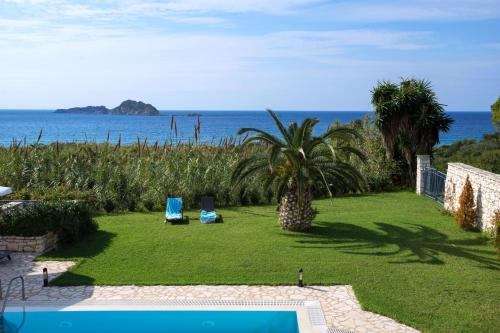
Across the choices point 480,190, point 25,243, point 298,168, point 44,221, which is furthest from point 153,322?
point 480,190

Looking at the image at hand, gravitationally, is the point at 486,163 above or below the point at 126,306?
above

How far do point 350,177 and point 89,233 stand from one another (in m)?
6.87

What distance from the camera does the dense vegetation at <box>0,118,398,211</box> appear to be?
53.8ft

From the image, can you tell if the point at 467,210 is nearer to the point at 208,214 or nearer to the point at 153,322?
the point at 208,214

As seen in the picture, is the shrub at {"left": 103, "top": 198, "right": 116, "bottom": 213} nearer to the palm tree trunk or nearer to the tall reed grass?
the tall reed grass

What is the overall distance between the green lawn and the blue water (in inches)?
52.6

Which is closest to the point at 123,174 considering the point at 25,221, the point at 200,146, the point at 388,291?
the point at 200,146

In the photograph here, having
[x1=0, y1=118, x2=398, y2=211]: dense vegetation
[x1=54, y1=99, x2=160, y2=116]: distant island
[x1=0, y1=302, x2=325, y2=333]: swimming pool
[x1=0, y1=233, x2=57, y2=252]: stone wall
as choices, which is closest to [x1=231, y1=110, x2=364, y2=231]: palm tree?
[x1=0, y1=118, x2=398, y2=211]: dense vegetation

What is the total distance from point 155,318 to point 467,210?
29.7 feet

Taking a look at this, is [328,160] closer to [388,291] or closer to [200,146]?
[388,291]

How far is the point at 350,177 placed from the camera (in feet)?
41.9

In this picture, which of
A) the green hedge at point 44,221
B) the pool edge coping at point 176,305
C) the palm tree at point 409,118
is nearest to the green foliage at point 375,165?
the palm tree at point 409,118

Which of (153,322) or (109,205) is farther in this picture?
(109,205)

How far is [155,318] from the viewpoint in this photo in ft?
24.7
